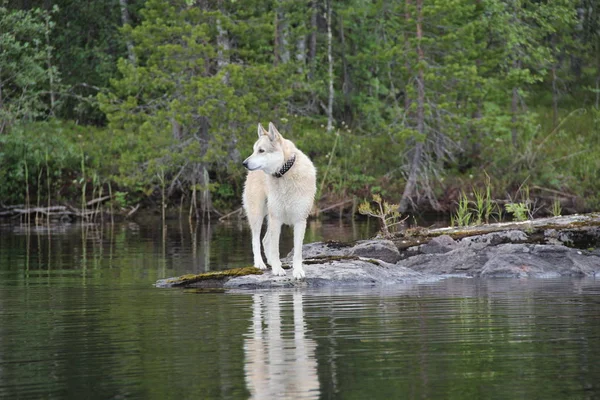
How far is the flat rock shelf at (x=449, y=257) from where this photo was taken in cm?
1473

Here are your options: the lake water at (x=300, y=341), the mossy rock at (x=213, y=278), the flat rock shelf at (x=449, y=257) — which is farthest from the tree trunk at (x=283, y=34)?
the mossy rock at (x=213, y=278)

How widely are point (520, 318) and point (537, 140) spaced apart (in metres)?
28.4

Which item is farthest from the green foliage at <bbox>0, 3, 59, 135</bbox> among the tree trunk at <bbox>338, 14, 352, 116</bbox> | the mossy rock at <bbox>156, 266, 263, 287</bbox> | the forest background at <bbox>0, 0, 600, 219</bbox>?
the mossy rock at <bbox>156, 266, 263, 287</bbox>

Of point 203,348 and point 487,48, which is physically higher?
point 487,48

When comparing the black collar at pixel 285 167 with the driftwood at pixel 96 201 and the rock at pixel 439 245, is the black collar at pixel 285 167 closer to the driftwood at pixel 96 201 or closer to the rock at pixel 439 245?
the rock at pixel 439 245

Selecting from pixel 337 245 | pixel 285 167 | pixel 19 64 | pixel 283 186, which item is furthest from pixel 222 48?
pixel 285 167

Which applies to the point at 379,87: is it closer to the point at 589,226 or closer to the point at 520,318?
the point at 589,226

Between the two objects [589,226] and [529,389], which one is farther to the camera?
[589,226]

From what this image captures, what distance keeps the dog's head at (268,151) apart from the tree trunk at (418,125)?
19092mm

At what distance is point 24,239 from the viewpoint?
26.2 meters

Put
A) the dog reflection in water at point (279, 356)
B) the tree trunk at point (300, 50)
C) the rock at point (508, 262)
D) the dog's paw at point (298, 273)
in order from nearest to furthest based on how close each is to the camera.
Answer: the dog reflection in water at point (279, 356) < the dog's paw at point (298, 273) < the rock at point (508, 262) < the tree trunk at point (300, 50)

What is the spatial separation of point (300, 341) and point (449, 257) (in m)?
6.44

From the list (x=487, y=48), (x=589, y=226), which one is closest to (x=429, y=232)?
(x=589, y=226)

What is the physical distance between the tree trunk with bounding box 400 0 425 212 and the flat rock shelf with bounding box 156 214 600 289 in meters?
16.1
